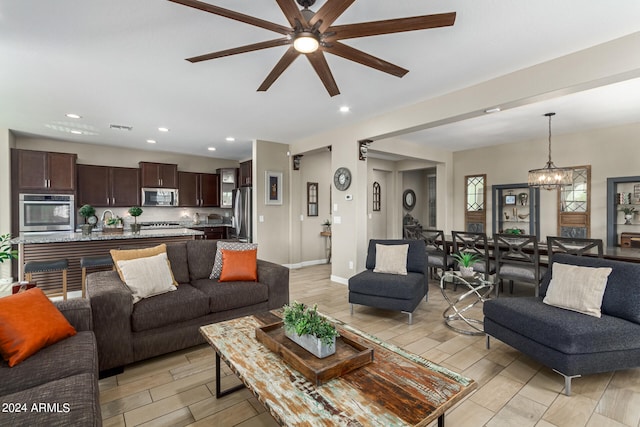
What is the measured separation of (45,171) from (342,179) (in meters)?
5.28

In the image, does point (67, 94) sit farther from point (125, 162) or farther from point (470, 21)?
point (470, 21)

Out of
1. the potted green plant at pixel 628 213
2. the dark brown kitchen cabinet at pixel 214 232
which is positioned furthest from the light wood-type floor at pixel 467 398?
the dark brown kitchen cabinet at pixel 214 232

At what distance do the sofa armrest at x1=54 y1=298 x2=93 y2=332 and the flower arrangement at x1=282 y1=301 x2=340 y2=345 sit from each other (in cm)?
144

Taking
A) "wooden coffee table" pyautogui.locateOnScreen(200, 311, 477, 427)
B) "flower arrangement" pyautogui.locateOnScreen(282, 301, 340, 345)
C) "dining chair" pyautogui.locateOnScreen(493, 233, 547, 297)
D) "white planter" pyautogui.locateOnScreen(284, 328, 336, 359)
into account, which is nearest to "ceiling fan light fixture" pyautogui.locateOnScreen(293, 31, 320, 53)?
"flower arrangement" pyautogui.locateOnScreen(282, 301, 340, 345)

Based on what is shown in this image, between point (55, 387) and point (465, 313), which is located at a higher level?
point (55, 387)

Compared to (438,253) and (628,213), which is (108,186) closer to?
(438,253)

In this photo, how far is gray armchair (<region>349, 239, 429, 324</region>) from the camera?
10.8 feet

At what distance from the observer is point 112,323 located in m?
2.28

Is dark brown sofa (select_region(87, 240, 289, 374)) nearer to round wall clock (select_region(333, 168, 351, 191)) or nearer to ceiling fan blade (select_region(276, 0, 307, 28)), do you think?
round wall clock (select_region(333, 168, 351, 191))

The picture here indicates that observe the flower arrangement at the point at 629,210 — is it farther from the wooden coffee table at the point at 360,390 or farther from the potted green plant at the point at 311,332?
the potted green plant at the point at 311,332

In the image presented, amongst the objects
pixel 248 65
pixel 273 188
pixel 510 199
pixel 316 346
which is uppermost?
pixel 248 65

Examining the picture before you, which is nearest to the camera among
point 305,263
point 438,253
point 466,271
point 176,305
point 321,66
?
point 321,66

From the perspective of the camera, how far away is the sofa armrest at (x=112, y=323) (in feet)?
7.30

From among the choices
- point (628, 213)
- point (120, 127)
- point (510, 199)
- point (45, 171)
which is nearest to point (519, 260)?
point (628, 213)
